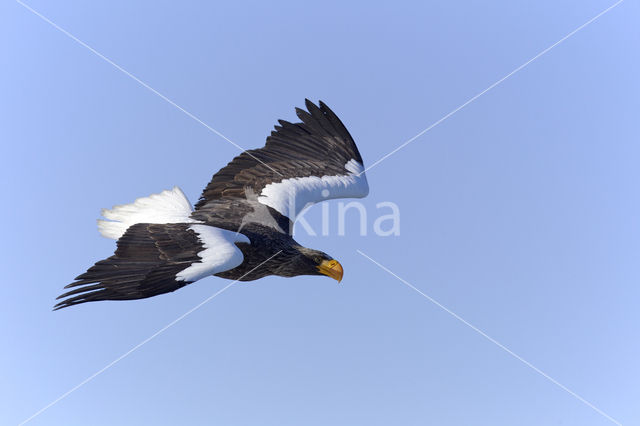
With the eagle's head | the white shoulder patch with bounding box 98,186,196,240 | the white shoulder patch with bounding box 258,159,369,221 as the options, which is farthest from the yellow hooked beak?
the white shoulder patch with bounding box 98,186,196,240

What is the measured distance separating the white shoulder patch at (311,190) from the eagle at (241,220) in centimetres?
1

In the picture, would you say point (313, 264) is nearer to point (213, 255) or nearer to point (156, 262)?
point (213, 255)

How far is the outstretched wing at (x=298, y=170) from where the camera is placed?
8945 mm

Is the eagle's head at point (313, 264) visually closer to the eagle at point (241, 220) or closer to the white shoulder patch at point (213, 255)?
the eagle at point (241, 220)

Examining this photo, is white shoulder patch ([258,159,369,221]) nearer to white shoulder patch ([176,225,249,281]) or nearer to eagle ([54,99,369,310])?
eagle ([54,99,369,310])

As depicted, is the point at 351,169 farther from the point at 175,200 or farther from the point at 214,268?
the point at 214,268

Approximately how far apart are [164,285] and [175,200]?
8.56 ft

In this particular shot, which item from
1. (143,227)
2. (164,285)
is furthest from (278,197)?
(164,285)

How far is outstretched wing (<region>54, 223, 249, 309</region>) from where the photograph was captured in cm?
633

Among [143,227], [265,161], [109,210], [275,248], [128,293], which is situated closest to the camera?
[128,293]

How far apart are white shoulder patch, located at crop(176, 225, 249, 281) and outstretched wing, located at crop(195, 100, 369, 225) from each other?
1274mm

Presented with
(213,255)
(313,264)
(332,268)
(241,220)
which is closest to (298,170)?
(241,220)

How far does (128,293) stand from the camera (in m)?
6.33

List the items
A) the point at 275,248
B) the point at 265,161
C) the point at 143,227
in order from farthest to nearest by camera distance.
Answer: the point at 265,161
the point at 275,248
the point at 143,227
